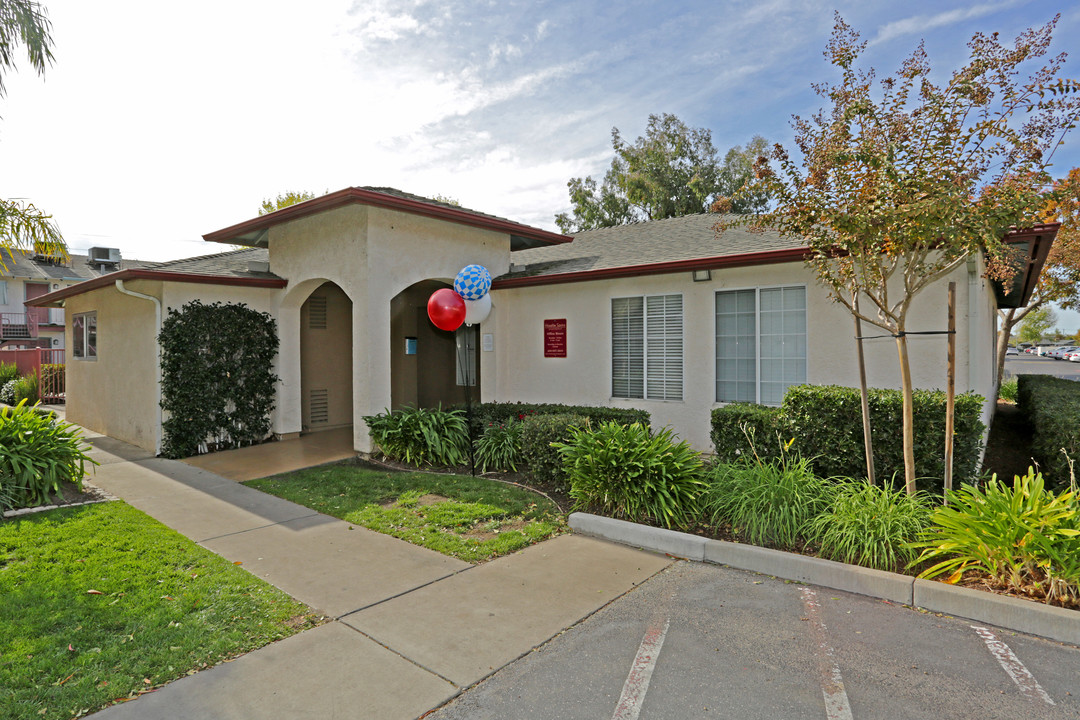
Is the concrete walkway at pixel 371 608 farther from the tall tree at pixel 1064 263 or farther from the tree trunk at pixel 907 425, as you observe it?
the tall tree at pixel 1064 263

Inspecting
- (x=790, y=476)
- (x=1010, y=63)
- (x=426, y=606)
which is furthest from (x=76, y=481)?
(x=1010, y=63)

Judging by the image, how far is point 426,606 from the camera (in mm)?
4156

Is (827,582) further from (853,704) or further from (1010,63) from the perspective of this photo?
(1010,63)

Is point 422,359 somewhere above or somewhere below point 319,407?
above

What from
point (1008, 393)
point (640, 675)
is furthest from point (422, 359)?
point (1008, 393)

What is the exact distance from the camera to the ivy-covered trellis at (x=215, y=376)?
368 inches

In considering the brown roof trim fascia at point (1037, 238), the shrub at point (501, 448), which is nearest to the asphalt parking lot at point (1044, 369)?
the brown roof trim fascia at point (1037, 238)

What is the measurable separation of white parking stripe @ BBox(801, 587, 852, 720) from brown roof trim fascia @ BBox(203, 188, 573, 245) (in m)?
7.29

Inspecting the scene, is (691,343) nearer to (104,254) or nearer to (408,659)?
(408,659)

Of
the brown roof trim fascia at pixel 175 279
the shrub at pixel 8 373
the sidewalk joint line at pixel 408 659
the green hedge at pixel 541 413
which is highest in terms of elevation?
the brown roof trim fascia at pixel 175 279

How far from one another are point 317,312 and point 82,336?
16.7 ft

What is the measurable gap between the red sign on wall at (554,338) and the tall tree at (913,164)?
499 cm

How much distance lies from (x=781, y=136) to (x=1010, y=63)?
68.7 inches

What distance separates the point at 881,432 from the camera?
5.76 meters
